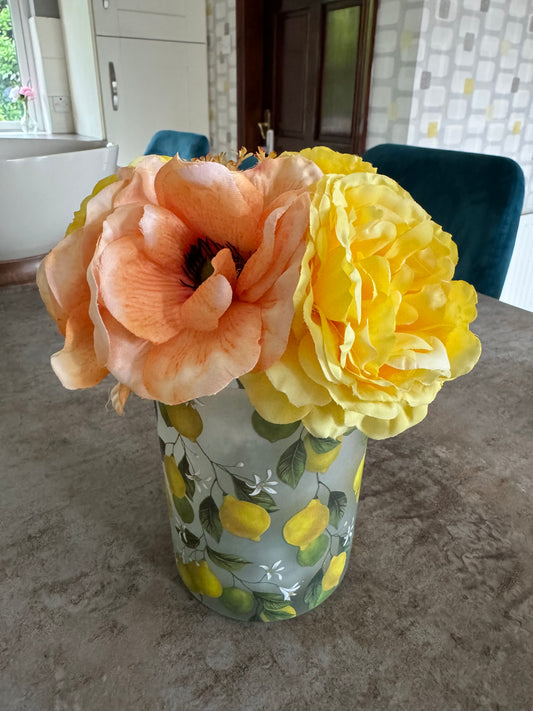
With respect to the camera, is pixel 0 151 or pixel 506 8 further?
pixel 506 8

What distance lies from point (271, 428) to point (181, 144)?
5.93ft

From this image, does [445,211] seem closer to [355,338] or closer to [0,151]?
[355,338]

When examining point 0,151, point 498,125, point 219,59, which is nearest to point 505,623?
point 0,151

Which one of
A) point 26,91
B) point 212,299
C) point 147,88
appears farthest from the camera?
point 26,91

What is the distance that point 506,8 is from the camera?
2.37 m

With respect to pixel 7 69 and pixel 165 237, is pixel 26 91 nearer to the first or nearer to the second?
pixel 7 69

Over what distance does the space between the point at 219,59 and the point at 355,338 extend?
3530 mm

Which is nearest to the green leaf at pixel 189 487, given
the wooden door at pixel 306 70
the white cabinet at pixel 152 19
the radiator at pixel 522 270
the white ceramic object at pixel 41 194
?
the white ceramic object at pixel 41 194

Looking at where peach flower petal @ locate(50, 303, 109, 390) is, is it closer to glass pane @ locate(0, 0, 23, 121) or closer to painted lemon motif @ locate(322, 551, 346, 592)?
painted lemon motif @ locate(322, 551, 346, 592)

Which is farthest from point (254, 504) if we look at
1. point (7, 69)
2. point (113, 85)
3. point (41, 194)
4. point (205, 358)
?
point (7, 69)

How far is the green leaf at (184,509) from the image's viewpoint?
0.34 m

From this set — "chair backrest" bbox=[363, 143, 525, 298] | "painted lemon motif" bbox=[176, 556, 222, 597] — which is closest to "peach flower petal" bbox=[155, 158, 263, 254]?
"painted lemon motif" bbox=[176, 556, 222, 597]

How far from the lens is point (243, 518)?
318 millimetres

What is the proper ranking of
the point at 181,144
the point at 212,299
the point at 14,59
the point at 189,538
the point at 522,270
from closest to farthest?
the point at 212,299 < the point at 189,538 < the point at 181,144 < the point at 522,270 < the point at 14,59
